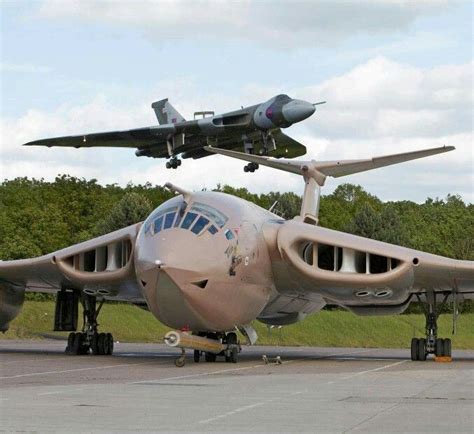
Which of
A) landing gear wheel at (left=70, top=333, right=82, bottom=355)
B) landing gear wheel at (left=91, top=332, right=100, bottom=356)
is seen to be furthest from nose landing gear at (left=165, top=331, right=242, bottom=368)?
landing gear wheel at (left=70, top=333, right=82, bottom=355)

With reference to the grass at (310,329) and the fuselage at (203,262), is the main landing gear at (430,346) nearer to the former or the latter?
the fuselage at (203,262)

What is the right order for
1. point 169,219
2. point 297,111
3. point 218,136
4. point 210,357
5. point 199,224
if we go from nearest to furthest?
point 199,224, point 169,219, point 210,357, point 297,111, point 218,136

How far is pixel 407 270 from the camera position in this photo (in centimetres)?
2372

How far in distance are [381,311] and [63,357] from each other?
321 inches

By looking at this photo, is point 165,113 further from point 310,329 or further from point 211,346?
point 211,346

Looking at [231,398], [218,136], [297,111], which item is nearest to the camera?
[231,398]

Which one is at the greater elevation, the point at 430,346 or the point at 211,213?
the point at 211,213

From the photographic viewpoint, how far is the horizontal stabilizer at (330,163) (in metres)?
27.0

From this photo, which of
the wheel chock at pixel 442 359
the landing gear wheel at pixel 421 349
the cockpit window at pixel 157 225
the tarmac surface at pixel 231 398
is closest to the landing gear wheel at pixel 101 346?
the tarmac surface at pixel 231 398

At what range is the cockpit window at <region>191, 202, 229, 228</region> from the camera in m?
22.7

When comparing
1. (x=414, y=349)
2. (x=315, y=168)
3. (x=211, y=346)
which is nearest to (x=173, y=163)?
(x=315, y=168)

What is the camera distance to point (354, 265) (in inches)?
956

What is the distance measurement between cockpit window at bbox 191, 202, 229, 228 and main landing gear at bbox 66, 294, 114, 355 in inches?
249

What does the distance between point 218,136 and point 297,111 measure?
5.31 meters
